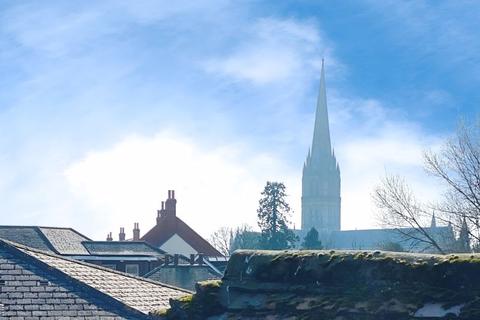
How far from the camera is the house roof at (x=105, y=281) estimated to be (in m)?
18.1

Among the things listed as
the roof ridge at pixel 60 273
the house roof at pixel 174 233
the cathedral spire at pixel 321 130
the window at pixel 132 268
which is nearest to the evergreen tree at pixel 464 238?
the window at pixel 132 268

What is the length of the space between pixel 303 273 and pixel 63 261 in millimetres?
14946

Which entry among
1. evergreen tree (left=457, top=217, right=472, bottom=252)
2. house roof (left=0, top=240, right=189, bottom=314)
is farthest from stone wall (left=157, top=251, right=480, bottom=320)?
evergreen tree (left=457, top=217, right=472, bottom=252)

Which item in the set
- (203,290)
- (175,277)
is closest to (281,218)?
(175,277)

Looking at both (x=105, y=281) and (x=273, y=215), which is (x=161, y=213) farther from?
(x=105, y=281)

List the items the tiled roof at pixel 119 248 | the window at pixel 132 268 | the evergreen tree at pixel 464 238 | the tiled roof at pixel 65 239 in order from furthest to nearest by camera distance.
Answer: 1. the tiled roof at pixel 119 248
2. the tiled roof at pixel 65 239
3. the window at pixel 132 268
4. the evergreen tree at pixel 464 238

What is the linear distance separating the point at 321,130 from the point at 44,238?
14226 cm

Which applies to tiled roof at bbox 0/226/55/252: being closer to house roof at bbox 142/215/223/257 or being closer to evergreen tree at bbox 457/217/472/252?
house roof at bbox 142/215/223/257

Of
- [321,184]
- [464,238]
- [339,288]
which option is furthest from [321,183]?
[339,288]

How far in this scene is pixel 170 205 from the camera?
6316 cm

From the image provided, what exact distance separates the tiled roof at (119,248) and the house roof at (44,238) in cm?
63

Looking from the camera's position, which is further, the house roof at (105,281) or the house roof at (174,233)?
the house roof at (174,233)

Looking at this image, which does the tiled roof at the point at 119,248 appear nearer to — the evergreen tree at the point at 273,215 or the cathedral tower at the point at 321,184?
the evergreen tree at the point at 273,215

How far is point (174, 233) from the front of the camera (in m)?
62.3
